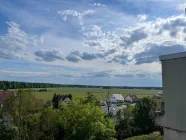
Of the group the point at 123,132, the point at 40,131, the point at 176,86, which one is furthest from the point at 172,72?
the point at 123,132

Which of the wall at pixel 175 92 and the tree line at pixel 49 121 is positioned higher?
the wall at pixel 175 92

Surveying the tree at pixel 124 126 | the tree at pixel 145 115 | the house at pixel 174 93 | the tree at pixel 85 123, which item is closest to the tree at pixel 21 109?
the tree at pixel 85 123

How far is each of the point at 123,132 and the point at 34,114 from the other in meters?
12.4

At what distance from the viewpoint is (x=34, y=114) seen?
68.6 feet

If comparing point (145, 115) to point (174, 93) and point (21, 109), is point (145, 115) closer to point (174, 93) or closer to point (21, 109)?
point (21, 109)

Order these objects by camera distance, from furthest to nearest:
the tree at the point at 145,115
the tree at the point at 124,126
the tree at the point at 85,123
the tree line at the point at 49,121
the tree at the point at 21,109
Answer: the tree at the point at 145,115 < the tree at the point at 124,126 < the tree at the point at 85,123 < the tree line at the point at 49,121 < the tree at the point at 21,109

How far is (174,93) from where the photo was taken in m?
Answer: 2.97

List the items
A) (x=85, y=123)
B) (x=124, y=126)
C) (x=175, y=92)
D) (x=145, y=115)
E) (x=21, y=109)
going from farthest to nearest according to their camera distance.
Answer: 1. (x=145, y=115)
2. (x=124, y=126)
3. (x=85, y=123)
4. (x=21, y=109)
5. (x=175, y=92)

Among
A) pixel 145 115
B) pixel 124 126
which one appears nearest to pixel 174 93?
pixel 124 126

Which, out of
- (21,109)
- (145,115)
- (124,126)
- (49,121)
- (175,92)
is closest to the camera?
(175,92)

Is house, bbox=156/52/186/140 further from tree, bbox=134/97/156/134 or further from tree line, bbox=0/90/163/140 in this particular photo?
tree, bbox=134/97/156/134

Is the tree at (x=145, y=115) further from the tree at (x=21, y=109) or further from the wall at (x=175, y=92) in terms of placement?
the wall at (x=175, y=92)

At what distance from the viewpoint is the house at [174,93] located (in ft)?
9.49

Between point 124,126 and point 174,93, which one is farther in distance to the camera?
point 124,126
